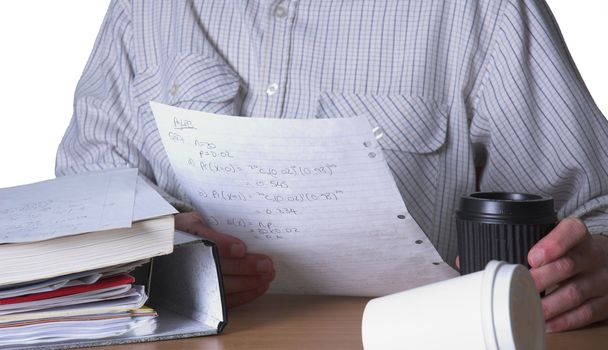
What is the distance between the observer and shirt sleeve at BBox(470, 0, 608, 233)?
4.47ft

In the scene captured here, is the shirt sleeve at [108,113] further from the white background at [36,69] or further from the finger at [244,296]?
the white background at [36,69]

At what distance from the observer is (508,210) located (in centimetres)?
83

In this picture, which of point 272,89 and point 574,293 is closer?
point 574,293

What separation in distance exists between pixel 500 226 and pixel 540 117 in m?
0.59

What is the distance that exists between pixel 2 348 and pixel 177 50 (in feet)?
2.56

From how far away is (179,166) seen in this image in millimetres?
1041

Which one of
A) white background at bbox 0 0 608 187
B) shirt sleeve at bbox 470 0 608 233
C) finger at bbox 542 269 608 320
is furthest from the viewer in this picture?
white background at bbox 0 0 608 187

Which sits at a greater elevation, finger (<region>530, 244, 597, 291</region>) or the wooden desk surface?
finger (<region>530, 244, 597, 291</region>)

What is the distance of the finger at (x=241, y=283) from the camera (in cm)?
106

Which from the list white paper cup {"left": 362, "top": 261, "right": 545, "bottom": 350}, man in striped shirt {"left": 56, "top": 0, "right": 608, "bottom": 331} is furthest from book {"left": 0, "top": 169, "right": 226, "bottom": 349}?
man in striped shirt {"left": 56, "top": 0, "right": 608, "bottom": 331}

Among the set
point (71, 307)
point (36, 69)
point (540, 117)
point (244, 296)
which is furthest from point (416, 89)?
point (36, 69)

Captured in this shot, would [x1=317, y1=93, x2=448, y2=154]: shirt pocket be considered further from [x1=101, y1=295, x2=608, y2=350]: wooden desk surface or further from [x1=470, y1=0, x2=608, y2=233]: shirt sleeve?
[x1=101, y1=295, x2=608, y2=350]: wooden desk surface

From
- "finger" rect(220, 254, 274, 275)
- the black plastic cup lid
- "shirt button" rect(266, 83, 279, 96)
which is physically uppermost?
"shirt button" rect(266, 83, 279, 96)

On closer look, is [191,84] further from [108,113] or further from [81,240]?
[81,240]
